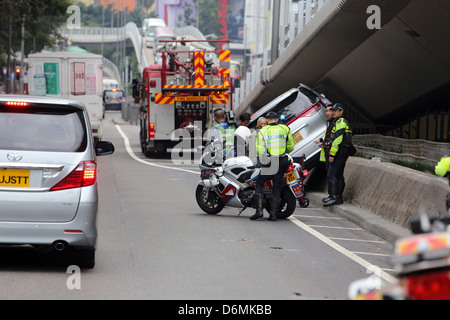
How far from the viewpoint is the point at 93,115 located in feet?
108

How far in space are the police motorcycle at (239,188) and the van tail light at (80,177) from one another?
5341 mm

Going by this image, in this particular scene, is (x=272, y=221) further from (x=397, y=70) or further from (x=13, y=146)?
(x=397, y=70)

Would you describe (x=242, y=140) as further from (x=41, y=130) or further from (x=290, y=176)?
(x=41, y=130)

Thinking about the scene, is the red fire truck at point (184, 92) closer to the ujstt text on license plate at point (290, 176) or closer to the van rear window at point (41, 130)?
the ujstt text on license plate at point (290, 176)

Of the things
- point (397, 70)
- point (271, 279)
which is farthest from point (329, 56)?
point (271, 279)

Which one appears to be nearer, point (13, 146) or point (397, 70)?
point (13, 146)

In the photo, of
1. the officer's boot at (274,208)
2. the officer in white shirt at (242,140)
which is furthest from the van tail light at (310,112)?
the officer's boot at (274,208)

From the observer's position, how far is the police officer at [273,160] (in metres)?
13.8

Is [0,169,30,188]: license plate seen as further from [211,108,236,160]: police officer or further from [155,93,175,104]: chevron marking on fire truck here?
[155,93,175,104]: chevron marking on fire truck

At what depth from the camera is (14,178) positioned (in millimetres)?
8531

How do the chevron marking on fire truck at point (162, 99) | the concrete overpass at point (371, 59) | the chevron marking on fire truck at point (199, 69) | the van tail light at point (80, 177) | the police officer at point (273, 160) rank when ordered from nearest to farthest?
1. the van tail light at point (80, 177)
2. the police officer at point (273, 160)
3. the concrete overpass at point (371, 59)
4. the chevron marking on fire truck at point (199, 69)
5. the chevron marking on fire truck at point (162, 99)

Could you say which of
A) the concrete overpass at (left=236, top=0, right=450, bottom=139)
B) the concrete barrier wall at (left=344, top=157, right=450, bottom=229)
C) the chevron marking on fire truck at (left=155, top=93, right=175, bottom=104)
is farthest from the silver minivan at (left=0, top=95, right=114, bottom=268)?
Answer: the chevron marking on fire truck at (left=155, top=93, right=175, bottom=104)

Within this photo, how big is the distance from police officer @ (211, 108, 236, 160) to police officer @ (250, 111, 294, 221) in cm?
145

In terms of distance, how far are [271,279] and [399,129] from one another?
19.9 meters
